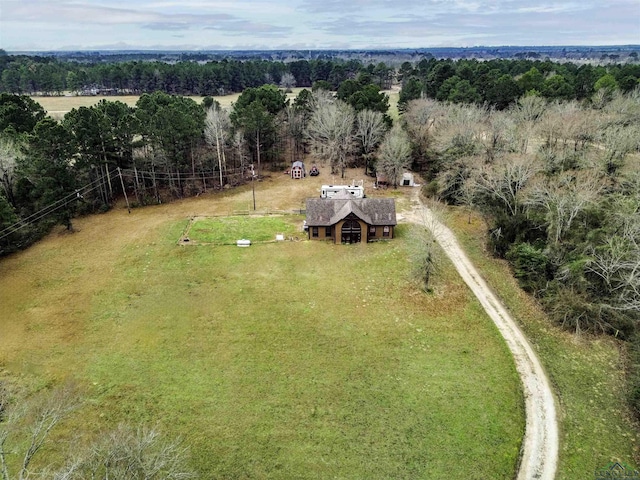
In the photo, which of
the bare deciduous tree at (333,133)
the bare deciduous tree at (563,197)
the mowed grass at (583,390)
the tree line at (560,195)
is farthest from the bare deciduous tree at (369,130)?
the mowed grass at (583,390)

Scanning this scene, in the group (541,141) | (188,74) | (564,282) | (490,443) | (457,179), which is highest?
(188,74)

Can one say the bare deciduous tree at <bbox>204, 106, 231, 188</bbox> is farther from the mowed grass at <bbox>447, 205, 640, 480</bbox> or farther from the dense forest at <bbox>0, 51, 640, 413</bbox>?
the mowed grass at <bbox>447, 205, 640, 480</bbox>

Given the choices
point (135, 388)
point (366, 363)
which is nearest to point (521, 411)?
point (366, 363)

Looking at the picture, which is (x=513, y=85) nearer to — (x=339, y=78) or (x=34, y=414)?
(x=339, y=78)

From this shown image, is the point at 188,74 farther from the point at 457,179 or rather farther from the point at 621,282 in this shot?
the point at 621,282

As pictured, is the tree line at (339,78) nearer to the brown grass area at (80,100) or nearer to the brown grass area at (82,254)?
the brown grass area at (80,100)

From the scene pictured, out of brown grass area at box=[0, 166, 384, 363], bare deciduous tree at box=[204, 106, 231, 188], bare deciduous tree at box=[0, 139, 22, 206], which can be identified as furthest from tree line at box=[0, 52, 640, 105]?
bare deciduous tree at box=[0, 139, 22, 206]
